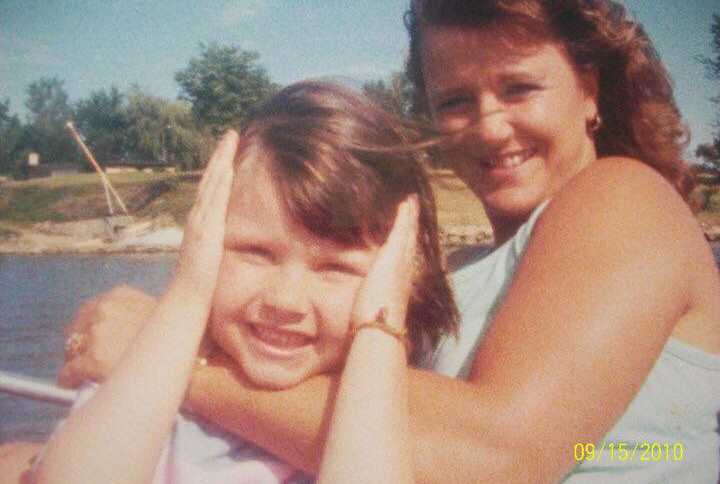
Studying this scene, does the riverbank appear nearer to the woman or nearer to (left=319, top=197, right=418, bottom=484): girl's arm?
the woman

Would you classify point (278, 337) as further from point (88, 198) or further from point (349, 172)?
point (88, 198)

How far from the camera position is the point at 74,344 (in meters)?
1.71

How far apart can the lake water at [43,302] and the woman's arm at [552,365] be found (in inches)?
93.3

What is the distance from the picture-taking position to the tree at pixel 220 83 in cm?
3825

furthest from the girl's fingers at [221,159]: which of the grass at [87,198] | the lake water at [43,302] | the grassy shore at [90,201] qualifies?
the grass at [87,198]

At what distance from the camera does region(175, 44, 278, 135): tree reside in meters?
38.2

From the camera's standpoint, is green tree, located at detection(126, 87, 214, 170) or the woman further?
green tree, located at detection(126, 87, 214, 170)

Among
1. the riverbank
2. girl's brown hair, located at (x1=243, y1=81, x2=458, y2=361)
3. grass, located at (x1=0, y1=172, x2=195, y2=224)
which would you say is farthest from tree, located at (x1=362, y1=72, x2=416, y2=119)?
grass, located at (x1=0, y1=172, x2=195, y2=224)

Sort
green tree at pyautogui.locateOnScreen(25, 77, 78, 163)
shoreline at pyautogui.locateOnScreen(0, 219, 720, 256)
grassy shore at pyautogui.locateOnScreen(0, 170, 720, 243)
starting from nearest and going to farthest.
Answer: shoreline at pyautogui.locateOnScreen(0, 219, 720, 256)
grassy shore at pyautogui.locateOnScreen(0, 170, 720, 243)
green tree at pyautogui.locateOnScreen(25, 77, 78, 163)

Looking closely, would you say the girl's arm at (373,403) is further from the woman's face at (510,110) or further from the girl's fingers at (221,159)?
the woman's face at (510,110)

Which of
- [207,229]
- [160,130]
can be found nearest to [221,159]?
[207,229]

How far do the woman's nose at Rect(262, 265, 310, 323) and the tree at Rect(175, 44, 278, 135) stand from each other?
36.7 metres

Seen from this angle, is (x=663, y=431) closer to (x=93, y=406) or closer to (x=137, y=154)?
(x=93, y=406)

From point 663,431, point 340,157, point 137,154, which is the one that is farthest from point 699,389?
point 137,154
